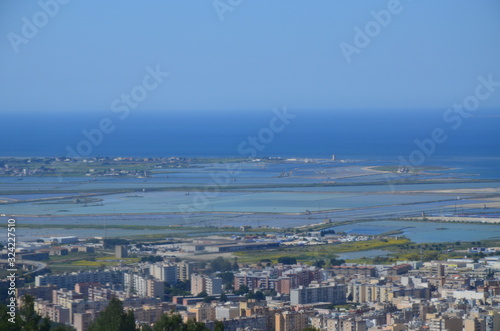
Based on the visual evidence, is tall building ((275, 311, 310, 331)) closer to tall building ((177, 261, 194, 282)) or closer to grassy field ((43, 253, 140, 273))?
tall building ((177, 261, 194, 282))

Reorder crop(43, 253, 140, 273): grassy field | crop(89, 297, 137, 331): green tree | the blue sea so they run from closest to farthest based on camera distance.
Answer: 1. crop(89, 297, 137, 331): green tree
2. crop(43, 253, 140, 273): grassy field
3. the blue sea

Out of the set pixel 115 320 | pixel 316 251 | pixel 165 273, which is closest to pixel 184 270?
pixel 165 273

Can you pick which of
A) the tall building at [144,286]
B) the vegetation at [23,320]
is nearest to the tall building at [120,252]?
the tall building at [144,286]

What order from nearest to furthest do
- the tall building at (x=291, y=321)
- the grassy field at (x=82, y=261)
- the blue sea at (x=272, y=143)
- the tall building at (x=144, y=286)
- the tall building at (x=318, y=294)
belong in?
the tall building at (x=291, y=321)
the tall building at (x=318, y=294)
the tall building at (x=144, y=286)
the grassy field at (x=82, y=261)
the blue sea at (x=272, y=143)

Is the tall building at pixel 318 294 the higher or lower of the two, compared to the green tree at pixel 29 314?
higher

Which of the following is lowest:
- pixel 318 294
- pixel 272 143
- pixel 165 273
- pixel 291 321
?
pixel 291 321

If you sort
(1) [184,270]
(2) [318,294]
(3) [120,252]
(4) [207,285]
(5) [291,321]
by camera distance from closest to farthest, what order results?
(5) [291,321] → (2) [318,294] → (4) [207,285] → (1) [184,270] → (3) [120,252]

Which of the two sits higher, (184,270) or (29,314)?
(184,270)

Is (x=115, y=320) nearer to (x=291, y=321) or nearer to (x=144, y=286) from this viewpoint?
(x=291, y=321)

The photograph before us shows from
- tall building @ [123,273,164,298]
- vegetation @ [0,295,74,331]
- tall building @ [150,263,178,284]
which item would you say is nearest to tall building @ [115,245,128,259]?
tall building @ [150,263,178,284]

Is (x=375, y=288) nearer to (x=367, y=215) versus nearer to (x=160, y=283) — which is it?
(x=160, y=283)

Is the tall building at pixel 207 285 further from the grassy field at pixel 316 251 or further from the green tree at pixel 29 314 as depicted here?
the green tree at pixel 29 314

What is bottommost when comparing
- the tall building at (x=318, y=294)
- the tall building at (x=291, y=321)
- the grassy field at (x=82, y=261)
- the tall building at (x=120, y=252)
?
the tall building at (x=291, y=321)
